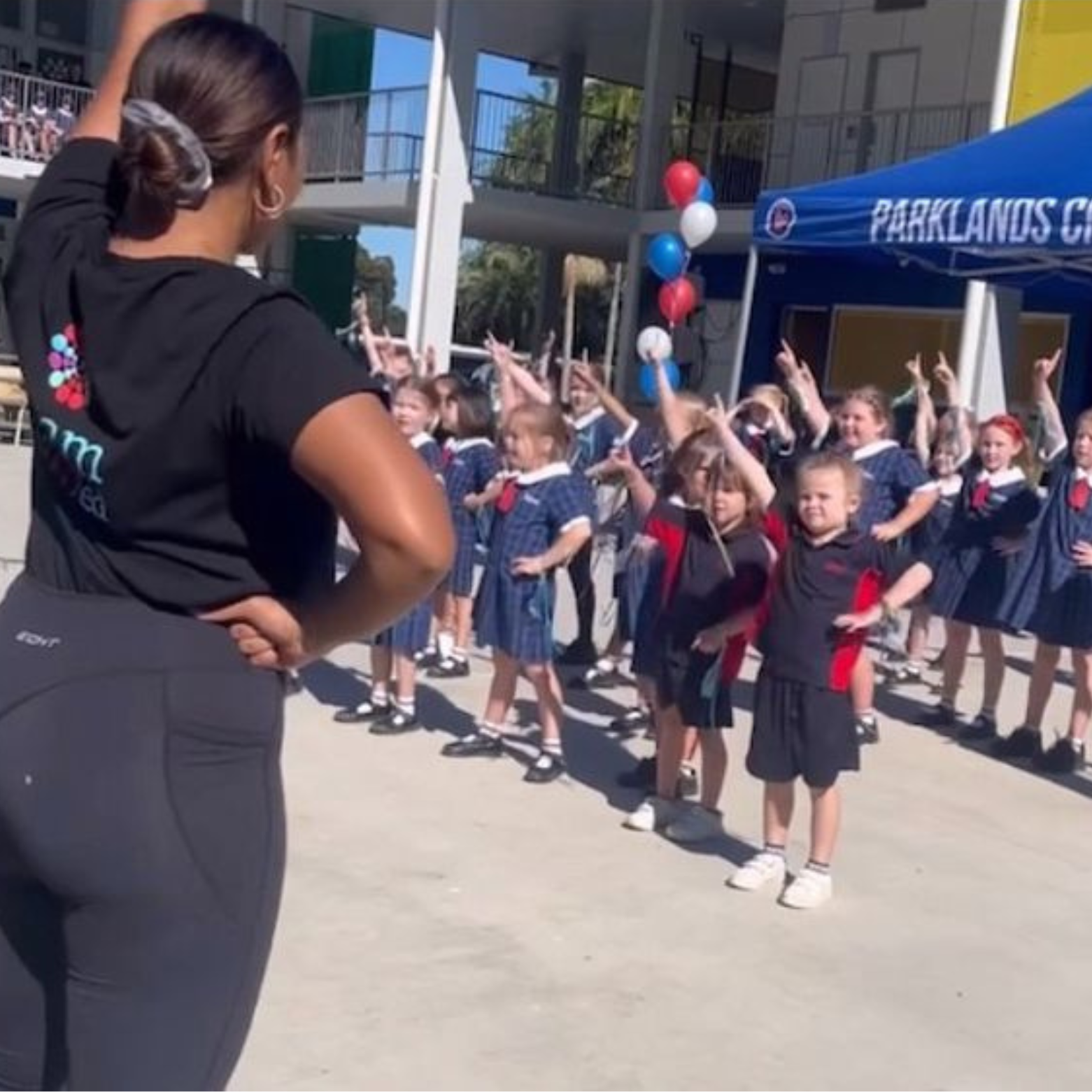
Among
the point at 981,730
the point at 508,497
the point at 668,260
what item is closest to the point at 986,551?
the point at 981,730

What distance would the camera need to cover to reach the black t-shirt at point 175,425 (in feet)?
5.75

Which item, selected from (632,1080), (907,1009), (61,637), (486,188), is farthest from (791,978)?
(486,188)

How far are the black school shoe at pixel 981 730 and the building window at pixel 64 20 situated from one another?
2508cm

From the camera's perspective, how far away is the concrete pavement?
405cm

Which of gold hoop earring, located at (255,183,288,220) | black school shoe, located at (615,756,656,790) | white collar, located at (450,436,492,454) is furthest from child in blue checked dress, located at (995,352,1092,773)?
gold hoop earring, located at (255,183,288,220)

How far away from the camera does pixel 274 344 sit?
1748 millimetres

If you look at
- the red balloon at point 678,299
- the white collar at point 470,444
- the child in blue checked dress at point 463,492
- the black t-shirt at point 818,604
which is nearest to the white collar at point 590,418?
the child in blue checked dress at point 463,492

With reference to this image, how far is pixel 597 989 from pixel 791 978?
576 millimetres

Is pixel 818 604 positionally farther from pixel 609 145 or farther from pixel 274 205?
pixel 609 145

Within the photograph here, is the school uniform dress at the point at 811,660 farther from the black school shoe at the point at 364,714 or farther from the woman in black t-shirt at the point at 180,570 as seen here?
the woman in black t-shirt at the point at 180,570

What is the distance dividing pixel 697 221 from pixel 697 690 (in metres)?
9.27

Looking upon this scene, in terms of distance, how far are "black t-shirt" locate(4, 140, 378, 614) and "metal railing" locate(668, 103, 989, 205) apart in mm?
16792

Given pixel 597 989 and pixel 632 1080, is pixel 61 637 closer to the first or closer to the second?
pixel 632 1080

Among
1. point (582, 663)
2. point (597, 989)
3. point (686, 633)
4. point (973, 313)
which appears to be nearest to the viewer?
point (597, 989)
